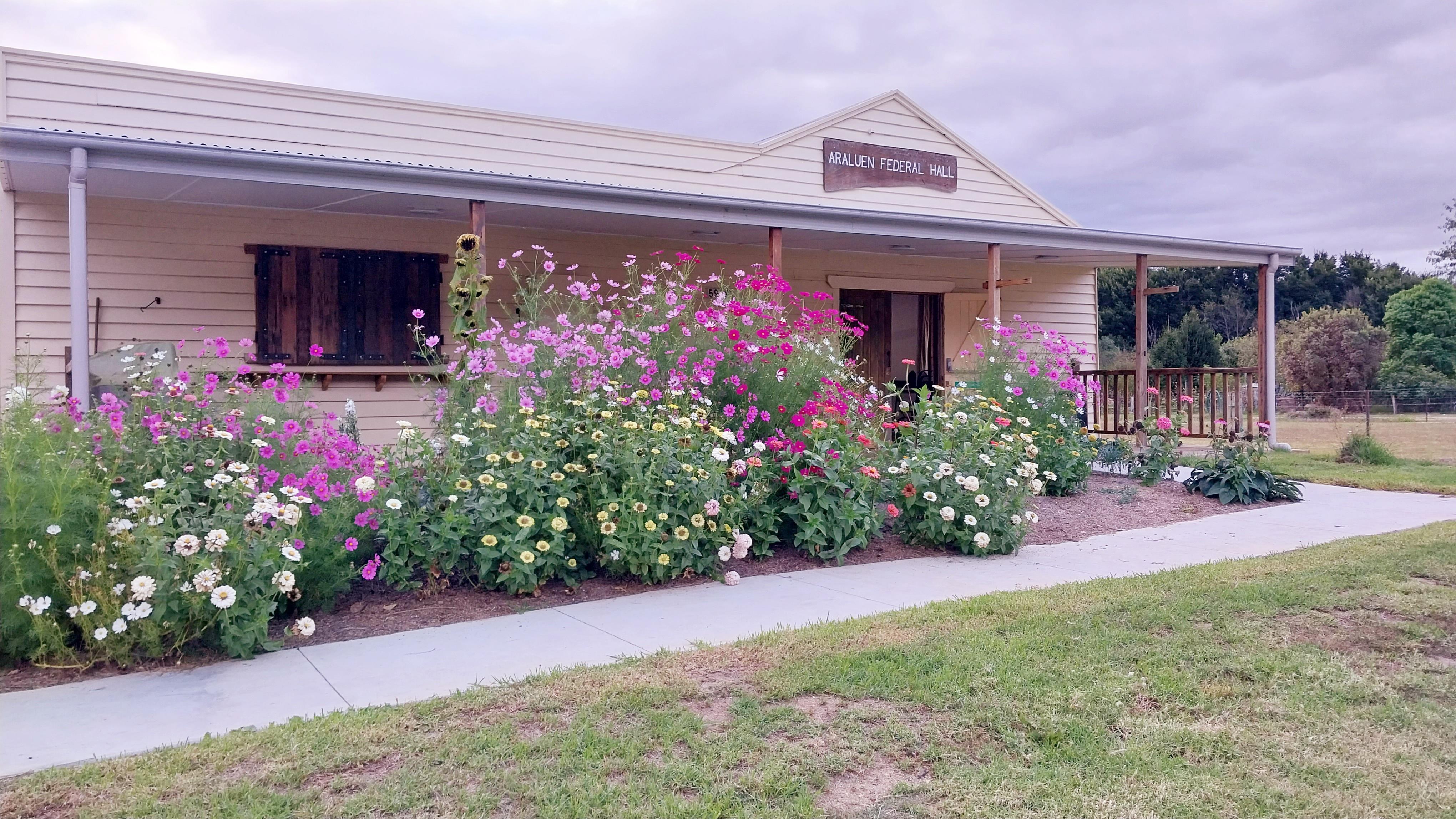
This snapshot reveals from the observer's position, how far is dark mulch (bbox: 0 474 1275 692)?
4.02m

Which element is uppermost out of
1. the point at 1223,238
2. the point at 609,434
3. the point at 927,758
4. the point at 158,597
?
the point at 1223,238

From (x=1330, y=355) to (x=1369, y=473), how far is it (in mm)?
22434

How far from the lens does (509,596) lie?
5145mm

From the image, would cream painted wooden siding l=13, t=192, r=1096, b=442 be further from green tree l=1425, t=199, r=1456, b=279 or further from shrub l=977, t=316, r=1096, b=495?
green tree l=1425, t=199, r=1456, b=279

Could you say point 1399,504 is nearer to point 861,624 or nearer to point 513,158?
point 861,624

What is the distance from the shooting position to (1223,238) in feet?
41.5

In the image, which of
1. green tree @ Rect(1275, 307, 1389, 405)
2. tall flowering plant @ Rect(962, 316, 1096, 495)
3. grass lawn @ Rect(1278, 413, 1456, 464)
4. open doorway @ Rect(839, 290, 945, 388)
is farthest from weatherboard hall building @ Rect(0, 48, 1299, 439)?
green tree @ Rect(1275, 307, 1389, 405)

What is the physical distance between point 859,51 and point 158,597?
14.0 metres

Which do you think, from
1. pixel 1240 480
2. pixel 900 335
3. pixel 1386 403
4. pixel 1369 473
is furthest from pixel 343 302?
pixel 1386 403

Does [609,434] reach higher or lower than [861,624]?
higher

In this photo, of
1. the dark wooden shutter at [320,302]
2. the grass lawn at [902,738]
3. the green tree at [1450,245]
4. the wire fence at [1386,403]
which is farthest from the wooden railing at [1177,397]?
the green tree at [1450,245]

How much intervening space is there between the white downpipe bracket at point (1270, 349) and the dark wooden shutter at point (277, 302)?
11.5 meters

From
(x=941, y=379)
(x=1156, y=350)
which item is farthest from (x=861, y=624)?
(x=1156, y=350)

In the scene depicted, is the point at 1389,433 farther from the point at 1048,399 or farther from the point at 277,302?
the point at 277,302
